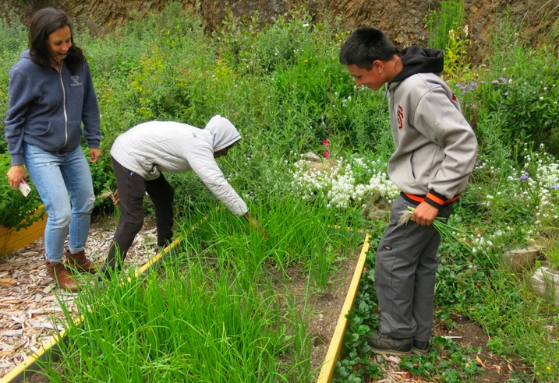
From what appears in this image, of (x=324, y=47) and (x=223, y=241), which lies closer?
(x=223, y=241)

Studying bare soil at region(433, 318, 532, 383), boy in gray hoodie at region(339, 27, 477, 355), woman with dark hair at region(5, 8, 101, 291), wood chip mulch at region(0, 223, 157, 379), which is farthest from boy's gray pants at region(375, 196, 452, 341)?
woman with dark hair at region(5, 8, 101, 291)

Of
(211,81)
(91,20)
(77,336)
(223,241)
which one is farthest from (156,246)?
(91,20)

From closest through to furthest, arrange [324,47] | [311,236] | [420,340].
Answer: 1. [420,340]
2. [311,236]
3. [324,47]

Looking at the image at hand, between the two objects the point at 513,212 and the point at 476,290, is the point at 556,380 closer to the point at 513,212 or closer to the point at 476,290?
the point at 476,290

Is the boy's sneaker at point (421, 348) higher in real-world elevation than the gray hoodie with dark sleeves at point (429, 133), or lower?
lower

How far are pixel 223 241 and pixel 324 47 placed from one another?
15.1 feet

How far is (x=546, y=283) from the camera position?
11.0ft

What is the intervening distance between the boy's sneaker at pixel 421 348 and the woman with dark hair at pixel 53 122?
2242 mm

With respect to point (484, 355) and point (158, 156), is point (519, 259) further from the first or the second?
point (158, 156)

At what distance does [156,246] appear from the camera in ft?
13.6

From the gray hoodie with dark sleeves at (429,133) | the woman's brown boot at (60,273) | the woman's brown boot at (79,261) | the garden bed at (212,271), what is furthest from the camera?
the woman's brown boot at (79,261)

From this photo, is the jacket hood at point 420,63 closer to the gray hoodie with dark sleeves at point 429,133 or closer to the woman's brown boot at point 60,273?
the gray hoodie with dark sleeves at point 429,133

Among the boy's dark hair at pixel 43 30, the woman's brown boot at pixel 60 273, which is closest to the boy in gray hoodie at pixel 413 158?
the boy's dark hair at pixel 43 30

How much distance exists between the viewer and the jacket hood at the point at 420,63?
248 cm
